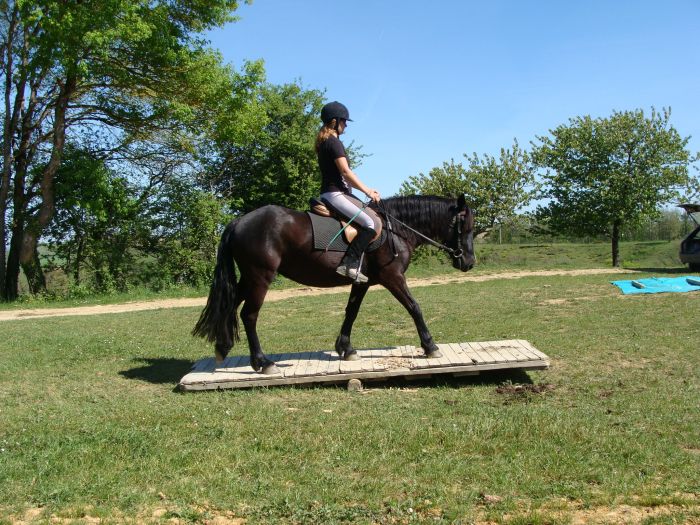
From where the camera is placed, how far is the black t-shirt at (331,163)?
734cm

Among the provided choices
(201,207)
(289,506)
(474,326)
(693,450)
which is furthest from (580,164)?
(289,506)

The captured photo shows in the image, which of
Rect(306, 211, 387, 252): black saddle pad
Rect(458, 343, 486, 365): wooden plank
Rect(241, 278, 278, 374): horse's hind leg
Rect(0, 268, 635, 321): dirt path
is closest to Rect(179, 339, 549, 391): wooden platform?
Rect(458, 343, 486, 365): wooden plank

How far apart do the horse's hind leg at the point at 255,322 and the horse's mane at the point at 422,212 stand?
1.99m

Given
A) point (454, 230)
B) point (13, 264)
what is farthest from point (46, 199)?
point (454, 230)

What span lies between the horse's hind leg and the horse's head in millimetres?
2582

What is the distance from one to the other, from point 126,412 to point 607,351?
6.68 meters

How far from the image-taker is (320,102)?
2894 centimetres

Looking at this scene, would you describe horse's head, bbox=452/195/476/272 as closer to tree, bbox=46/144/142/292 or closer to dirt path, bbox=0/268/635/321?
dirt path, bbox=0/268/635/321

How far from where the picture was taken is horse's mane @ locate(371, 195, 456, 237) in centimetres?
823

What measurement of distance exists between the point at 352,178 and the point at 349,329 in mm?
2118

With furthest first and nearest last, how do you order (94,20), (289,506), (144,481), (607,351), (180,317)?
(94,20), (180,317), (607,351), (144,481), (289,506)

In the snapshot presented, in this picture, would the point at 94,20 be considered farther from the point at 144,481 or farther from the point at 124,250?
the point at 144,481

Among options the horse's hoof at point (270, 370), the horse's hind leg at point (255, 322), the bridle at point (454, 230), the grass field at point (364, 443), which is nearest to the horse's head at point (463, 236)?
the bridle at point (454, 230)

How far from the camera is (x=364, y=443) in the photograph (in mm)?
5133
